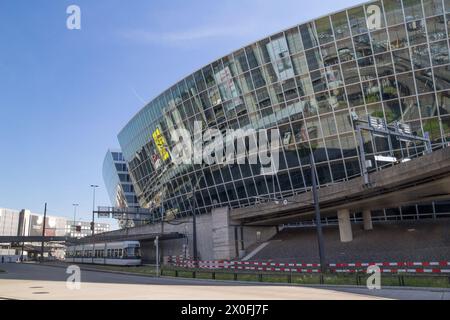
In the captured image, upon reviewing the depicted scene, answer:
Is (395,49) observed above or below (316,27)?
below

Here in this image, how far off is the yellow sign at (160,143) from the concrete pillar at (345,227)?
3030 centimetres

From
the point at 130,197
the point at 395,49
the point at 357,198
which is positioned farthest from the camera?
the point at 130,197

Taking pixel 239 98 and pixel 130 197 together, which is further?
pixel 130 197

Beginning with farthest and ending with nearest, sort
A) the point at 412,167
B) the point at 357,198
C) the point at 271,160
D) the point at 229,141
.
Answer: the point at 229,141
the point at 271,160
the point at 357,198
the point at 412,167

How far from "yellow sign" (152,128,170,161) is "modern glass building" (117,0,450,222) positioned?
6378 mm

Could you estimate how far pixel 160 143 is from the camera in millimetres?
62375

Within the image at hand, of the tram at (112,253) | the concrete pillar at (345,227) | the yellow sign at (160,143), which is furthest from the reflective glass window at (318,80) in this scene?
the tram at (112,253)

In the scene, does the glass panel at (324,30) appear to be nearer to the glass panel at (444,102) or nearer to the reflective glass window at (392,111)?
the reflective glass window at (392,111)

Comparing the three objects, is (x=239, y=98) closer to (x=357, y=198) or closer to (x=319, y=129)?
(x=319, y=129)

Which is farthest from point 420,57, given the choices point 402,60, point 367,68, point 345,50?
point 345,50

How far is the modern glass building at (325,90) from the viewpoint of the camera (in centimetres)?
3991

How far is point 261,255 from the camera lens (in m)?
41.9
